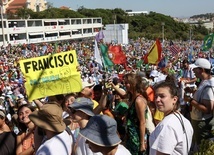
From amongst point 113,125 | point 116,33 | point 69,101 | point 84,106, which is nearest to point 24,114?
point 69,101

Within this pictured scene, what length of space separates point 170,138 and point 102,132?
1.57ft

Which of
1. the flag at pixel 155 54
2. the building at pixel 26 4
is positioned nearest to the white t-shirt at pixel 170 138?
the flag at pixel 155 54

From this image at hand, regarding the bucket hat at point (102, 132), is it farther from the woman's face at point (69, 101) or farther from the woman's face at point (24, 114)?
the woman's face at point (69, 101)

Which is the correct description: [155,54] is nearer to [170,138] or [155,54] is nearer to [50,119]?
[50,119]

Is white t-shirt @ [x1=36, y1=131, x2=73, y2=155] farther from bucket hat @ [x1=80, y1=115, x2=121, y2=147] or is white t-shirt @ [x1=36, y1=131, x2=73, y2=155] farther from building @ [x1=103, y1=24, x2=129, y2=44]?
building @ [x1=103, y1=24, x2=129, y2=44]

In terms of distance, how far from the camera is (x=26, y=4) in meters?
99.7

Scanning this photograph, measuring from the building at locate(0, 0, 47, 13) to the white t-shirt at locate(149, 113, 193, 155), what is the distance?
10068 cm

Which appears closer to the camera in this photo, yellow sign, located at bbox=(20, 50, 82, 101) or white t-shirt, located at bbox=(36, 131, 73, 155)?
white t-shirt, located at bbox=(36, 131, 73, 155)

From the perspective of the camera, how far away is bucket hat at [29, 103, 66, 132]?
255 cm

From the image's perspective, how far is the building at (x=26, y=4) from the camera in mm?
99994

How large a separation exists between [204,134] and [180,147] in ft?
4.46

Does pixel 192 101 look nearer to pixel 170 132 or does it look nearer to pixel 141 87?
pixel 141 87

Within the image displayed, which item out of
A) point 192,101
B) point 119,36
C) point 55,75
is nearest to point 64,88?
point 55,75

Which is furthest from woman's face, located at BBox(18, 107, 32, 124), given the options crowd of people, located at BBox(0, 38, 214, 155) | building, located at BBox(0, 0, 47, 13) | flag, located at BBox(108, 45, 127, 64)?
building, located at BBox(0, 0, 47, 13)
